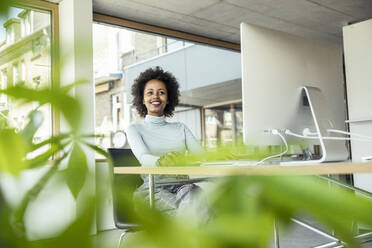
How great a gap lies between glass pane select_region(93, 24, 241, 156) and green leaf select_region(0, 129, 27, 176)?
3.48 meters

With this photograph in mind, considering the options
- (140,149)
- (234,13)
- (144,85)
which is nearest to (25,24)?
(140,149)

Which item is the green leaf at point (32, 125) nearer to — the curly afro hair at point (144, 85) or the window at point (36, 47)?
the window at point (36, 47)

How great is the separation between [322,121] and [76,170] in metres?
1.38

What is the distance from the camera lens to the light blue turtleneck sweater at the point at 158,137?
1.91 m

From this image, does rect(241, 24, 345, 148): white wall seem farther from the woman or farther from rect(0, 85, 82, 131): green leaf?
rect(0, 85, 82, 131): green leaf

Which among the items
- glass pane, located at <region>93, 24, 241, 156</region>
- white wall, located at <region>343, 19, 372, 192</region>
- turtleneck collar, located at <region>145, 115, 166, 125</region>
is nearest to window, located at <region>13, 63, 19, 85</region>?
turtleneck collar, located at <region>145, 115, 166, 125</region>

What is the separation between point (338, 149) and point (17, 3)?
4.69ft

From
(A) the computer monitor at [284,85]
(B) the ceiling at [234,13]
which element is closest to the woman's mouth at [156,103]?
(A) the computer monitor at [284,85]

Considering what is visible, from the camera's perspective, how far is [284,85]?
1.43 metres

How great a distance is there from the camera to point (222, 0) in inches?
155

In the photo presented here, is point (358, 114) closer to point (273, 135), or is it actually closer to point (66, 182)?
point (273, 135)

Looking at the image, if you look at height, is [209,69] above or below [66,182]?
above

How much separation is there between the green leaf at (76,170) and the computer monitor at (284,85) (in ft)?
3.86

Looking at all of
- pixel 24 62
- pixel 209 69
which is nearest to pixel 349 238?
pixel 24 62
